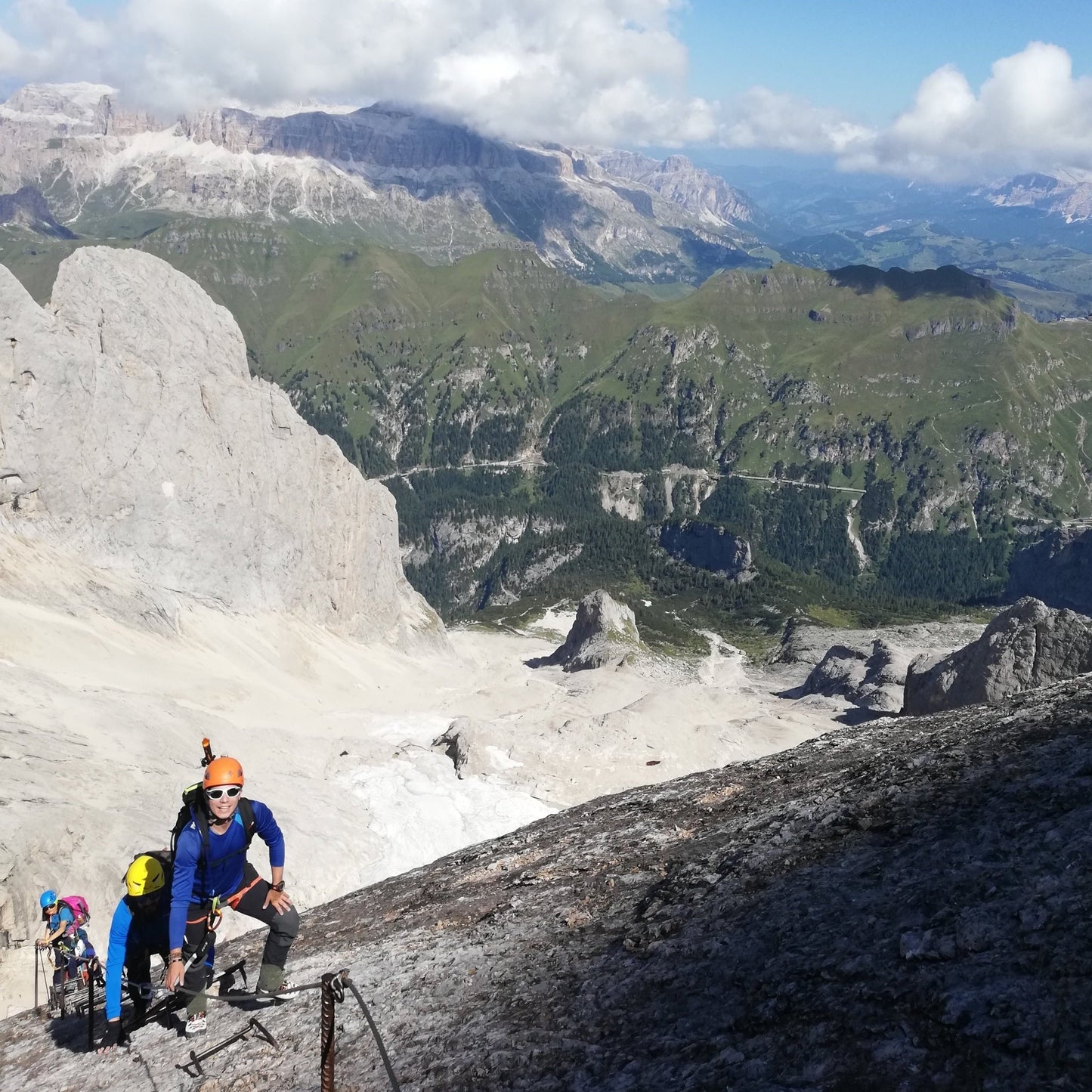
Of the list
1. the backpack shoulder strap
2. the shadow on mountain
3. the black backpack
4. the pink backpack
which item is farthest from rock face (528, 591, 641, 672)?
the black backpack

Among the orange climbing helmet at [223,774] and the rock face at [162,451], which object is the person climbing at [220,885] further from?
the rock face at [162,451]

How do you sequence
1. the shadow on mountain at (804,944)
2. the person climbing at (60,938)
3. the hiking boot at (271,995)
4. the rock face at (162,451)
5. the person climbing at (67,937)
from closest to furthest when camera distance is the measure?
the shadow on mountain at (804,944) → the hiking boot at (271,995) → the person climbing at (67,937) → the person climbing at (60,938) → the rock face at (162,451)

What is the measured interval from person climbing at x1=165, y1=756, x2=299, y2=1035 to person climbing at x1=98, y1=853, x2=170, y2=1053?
0.68 metres

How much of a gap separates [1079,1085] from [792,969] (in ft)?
12.2

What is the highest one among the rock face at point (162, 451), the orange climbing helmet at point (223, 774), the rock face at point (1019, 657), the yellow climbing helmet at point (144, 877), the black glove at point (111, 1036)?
the rock face at point (162, 451)

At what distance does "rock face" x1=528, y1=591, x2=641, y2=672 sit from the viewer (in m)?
116

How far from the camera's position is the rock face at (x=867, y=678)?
93.8 m

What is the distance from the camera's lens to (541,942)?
46.7ft

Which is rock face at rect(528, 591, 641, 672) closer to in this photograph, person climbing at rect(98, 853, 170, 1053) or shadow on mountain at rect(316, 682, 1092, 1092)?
shadow on mountain at rect(316, 682, 1092, 1092)

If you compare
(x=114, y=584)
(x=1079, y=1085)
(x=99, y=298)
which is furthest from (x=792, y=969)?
(x=99, y=298)

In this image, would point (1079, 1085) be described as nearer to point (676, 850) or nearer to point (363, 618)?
point (676, 850)

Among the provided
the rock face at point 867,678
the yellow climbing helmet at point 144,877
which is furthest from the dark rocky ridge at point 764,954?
the rock face at point 867,678

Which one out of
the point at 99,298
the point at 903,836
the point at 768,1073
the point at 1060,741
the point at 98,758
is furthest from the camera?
the point at 99,298

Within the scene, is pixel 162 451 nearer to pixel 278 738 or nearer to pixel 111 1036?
pixel 278 738
